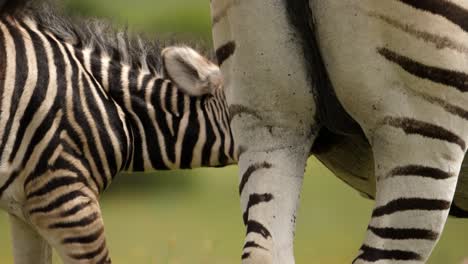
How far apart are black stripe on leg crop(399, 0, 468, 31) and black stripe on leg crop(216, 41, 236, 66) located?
1.56 ft

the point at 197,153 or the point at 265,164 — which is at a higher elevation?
the point at 265,164

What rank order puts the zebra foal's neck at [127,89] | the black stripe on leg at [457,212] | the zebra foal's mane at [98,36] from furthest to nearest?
the zebra foal's mane at [98,36], the zebra foal's neck at [127,89], the black stripe on leg at [457,212]

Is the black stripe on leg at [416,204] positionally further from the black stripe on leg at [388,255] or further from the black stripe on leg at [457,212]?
the black stripe on leg at [457,212]

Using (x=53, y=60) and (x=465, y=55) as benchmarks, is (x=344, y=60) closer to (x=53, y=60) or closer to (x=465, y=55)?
(x=465, y=55)

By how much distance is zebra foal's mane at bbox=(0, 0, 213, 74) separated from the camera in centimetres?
493

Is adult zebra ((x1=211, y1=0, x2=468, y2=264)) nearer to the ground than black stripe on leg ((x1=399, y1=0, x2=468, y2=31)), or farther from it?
nearer to the ground

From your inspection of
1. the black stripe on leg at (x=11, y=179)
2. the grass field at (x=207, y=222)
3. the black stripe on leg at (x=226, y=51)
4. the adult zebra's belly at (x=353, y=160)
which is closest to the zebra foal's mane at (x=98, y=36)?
the black stripe on leg at (x=11, y=179)

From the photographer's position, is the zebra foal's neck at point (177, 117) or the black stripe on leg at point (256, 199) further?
the zebra foal's neck at point (177, 117)

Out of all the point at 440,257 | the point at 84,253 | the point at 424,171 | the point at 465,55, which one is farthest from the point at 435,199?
the point at 440,257

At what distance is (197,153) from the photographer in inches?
204

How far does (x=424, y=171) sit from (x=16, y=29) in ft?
8.97

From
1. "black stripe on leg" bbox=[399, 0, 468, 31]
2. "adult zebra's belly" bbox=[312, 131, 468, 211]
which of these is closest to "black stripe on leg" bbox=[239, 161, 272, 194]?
"adult zebra's belly" bbox=[312, 131, 468, 211]

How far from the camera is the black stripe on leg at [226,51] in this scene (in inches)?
108

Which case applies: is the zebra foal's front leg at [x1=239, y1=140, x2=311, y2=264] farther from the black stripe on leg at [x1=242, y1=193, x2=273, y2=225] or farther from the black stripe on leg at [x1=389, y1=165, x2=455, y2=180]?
the black stripe on leg at [x1=389, y1=165, x2=455, y2=180]
